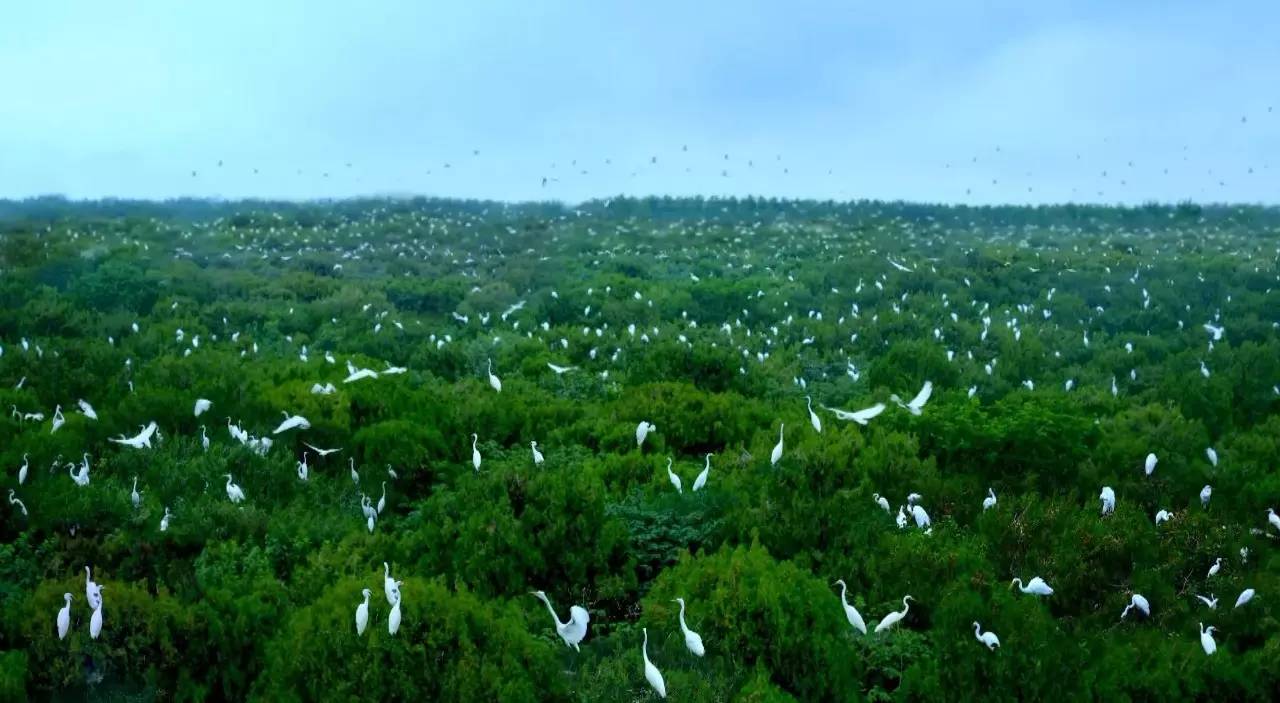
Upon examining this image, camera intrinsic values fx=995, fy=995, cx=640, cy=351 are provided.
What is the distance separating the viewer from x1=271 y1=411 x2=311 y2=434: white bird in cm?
1185

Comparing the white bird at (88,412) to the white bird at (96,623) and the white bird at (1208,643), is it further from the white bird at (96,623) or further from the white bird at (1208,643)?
the white bird at (1208,643)

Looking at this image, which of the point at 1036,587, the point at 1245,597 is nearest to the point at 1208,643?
the point at 1245,597

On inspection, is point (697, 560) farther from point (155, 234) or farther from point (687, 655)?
point (155, 234)

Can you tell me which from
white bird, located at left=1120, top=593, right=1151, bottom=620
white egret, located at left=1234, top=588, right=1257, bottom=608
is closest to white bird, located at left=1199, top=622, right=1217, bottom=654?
white bird, located at left=1120, top=593, right=1151, bottom=620

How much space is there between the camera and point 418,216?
48.5 metres

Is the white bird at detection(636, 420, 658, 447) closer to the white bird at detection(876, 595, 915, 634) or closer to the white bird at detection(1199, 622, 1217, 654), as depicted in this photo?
the white bird at detection(876, 595, 915, 634)

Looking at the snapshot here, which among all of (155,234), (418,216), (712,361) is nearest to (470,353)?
(712,361)

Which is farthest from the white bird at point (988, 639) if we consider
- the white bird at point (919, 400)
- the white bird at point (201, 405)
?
the white bird at point (201, 405)

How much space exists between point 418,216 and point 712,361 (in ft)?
115

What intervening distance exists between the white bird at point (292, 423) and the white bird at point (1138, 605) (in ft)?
29.4

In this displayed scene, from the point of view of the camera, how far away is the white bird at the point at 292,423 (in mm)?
11852

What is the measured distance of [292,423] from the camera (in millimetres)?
11906

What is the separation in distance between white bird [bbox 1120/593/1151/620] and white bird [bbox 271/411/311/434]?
8.96m

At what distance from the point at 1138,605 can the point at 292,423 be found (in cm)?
917
